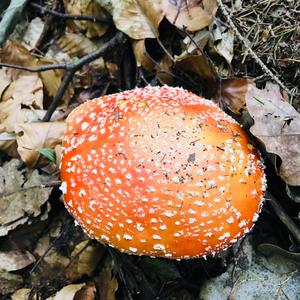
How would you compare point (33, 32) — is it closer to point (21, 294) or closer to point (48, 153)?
point (48, 153)

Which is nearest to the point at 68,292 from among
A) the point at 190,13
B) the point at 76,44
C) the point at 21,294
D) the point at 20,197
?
the point at 21,294

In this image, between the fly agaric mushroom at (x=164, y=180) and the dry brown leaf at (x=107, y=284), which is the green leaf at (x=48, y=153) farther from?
the dry brown leaf at (x=107, y=284)

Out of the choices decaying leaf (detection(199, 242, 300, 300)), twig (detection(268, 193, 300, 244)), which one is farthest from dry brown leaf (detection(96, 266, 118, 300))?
twig (detection(268, 193, 300, 244))

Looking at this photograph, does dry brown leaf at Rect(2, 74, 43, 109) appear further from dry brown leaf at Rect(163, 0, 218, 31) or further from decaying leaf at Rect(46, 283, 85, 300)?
decaying leaf at Rect(46, 283, 85, 300)

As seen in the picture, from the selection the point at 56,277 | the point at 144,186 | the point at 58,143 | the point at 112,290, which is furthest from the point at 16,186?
the point at 144,186

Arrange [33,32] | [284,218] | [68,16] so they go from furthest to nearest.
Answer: [33,32] < [68,16] < [284,218]

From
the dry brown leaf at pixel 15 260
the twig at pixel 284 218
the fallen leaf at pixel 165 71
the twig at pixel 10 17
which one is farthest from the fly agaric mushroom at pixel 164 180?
the twig at pixel 10 17
